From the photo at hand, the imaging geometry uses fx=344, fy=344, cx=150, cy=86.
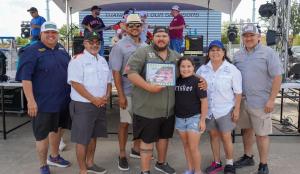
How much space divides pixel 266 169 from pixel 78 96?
222cm

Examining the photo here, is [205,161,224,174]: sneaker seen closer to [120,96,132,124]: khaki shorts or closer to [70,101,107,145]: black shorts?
[120,96,132,124]: khaki shorts

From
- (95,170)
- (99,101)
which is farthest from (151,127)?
(95,170)

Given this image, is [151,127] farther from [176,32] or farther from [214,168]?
[176,32]

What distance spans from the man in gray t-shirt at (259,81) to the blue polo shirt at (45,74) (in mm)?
1957

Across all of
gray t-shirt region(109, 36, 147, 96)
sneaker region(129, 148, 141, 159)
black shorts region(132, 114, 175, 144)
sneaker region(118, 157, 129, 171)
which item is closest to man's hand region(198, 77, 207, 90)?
black shorts region(132, 114, 175, 144)

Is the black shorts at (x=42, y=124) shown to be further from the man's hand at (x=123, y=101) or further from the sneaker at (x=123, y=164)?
the sneaker at (x=123, y=164)

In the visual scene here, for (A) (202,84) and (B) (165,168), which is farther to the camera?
(B) (165,168)

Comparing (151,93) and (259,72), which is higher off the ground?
(259,72)

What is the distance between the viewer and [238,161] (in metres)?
4.20

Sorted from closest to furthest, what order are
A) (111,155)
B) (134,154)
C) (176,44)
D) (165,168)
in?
(165,168)
(134,154)
(111,155)
(176,44)

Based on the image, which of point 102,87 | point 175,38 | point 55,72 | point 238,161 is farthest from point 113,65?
point 175,38

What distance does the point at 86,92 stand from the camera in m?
3.42

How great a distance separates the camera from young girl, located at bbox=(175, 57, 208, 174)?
11.2 feet

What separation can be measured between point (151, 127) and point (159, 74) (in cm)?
55
